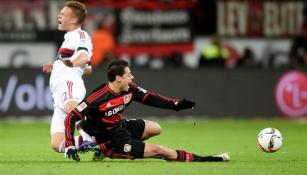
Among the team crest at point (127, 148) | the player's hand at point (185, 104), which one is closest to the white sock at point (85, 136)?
the team crest at point (127, 148)

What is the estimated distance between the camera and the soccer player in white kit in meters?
12.1

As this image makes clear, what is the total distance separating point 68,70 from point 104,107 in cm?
121

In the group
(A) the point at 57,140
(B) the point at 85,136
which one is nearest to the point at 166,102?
(B) the point at 85,136

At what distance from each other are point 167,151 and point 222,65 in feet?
38.5

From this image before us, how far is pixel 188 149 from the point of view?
47.1ft

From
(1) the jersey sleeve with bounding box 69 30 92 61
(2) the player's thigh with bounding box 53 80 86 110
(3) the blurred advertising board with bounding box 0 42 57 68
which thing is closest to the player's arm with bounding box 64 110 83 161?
(2) the player's thigh with bounding box 53 80 86 110

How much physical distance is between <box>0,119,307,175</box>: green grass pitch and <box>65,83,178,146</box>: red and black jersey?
17.4 inches

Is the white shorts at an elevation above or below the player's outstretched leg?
above

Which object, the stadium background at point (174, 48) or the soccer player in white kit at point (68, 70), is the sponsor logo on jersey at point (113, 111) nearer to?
the soccer player in white kit at point (68, 70)

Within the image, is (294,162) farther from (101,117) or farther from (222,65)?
(222,65)

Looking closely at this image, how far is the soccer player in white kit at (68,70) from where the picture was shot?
1209 cm

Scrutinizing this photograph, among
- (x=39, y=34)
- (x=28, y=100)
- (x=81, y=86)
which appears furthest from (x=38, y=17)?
(x=81, y=86)

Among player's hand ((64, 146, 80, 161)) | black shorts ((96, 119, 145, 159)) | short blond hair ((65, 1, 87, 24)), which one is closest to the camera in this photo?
player's hand ((64, 146, 80, 161))

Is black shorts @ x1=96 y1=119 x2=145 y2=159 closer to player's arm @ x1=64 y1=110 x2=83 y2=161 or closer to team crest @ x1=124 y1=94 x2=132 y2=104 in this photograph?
team crest @ x1=124 y1=94 x2=132 y2=104
